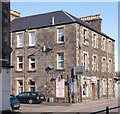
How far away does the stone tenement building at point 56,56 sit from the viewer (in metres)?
30.2

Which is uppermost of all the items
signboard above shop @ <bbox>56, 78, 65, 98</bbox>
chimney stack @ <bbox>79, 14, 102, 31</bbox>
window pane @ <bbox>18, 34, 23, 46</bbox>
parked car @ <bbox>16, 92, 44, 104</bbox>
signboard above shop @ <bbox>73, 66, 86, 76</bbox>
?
chimney stack @ <bbox>79, 14, 102, 31</bbox>

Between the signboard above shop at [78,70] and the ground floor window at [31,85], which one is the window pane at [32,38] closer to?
the ground floor window at [31,85]

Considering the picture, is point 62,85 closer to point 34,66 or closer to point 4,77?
point 34,66

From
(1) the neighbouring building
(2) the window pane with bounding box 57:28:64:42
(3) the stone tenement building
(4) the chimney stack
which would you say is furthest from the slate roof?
(1) the neighbouring building

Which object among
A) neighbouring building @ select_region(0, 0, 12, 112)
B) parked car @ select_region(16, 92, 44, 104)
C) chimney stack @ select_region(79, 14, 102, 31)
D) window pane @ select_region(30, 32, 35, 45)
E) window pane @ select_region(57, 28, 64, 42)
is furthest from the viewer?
chimney stack @ select_region(79, 14, 102, 31)

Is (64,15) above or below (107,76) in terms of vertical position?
above

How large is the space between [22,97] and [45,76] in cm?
416

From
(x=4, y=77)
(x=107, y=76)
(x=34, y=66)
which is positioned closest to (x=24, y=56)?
(x=34, y=66)

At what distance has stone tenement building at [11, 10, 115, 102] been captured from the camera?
99.1ft

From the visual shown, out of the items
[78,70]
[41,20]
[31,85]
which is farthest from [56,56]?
[41,20]

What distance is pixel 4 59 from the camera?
17.6 m

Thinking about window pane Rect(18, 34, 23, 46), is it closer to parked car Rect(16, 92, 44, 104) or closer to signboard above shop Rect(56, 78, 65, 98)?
signboard above shop Rect(56, 78, 65, 98)

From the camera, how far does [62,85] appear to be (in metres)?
30.4

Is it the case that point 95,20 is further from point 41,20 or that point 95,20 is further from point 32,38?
point 32,38
